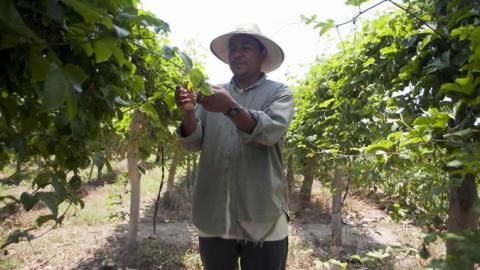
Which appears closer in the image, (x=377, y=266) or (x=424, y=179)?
(x=424, y=179)

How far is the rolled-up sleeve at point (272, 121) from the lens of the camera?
1558 mm

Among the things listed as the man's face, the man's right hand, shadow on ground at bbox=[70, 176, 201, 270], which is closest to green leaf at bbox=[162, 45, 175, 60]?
the man's right hand

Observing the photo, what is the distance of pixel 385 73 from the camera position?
87.6 inches

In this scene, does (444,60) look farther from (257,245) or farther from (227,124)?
(257,245)

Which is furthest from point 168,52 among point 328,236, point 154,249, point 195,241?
point 328,236

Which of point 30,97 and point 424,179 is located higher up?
point 30,97

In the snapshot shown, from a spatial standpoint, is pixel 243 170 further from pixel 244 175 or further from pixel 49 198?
pixel 49 198

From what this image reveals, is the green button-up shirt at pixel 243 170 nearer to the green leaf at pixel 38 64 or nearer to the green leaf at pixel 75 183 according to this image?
the green leaf at pixel 75 183

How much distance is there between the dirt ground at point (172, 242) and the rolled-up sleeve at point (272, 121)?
2.14 m

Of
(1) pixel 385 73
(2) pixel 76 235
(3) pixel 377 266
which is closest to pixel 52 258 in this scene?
(2) pixel 76 235

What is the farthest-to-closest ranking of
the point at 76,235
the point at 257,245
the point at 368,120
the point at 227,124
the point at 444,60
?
the point at 76,235, the point at 368,120, the point at 227,124, the point at 257,245, the point at 444,60

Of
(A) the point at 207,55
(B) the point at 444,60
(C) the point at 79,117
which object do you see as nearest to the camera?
(C) the point at 79,117

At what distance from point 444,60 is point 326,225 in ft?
25.8

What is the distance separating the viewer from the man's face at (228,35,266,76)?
1859mm
